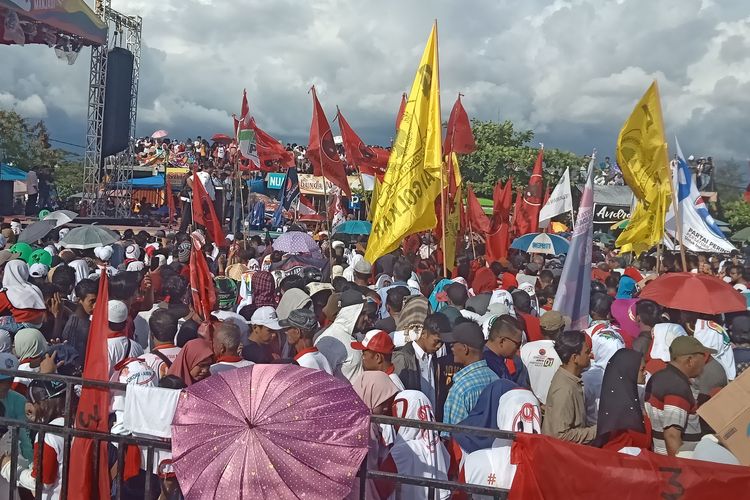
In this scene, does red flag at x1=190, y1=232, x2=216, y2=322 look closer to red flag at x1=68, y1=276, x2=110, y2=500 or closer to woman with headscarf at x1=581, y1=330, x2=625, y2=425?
red flag at x1=68, y1=276, x2=110, y2=500

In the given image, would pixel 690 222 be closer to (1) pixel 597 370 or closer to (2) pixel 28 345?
(1) pixel 597 370

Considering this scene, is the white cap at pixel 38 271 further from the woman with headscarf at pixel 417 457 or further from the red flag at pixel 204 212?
the woman with headscarf at pixel 417 457

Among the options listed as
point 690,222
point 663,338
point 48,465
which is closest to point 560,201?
point 690,222

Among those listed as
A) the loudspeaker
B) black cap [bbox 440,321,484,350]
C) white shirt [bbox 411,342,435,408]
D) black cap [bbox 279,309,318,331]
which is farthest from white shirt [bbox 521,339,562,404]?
the loudspeaker

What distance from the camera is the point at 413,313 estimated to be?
6246 mm

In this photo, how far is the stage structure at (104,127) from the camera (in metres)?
27.5

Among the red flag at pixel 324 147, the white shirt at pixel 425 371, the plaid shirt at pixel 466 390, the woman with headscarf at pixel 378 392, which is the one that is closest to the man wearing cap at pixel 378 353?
the woman with headscarf at pixel 378 392

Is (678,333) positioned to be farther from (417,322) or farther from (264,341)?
(264,341)

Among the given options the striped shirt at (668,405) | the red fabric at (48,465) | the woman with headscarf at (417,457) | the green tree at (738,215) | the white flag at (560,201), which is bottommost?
the red fabric at (48,465)

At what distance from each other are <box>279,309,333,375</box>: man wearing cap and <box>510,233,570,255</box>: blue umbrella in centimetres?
848

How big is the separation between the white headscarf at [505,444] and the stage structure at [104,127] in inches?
1020

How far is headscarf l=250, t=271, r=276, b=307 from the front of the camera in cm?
757

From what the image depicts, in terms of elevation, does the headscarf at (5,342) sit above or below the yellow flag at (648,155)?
below

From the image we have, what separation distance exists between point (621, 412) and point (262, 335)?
2772mm
